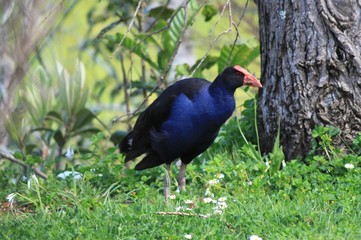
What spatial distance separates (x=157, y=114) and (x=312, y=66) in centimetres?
111

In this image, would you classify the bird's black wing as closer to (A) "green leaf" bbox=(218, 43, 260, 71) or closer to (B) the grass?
(B) the grass

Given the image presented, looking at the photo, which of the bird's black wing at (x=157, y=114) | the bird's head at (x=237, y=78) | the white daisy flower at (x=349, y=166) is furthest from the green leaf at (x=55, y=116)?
→ the white daisy flower at (x=349, y=166)

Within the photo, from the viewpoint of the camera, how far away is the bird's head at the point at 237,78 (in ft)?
16.7

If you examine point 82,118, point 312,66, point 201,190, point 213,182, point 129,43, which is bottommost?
point 82,118

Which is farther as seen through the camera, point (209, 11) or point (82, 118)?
point (82, 118)

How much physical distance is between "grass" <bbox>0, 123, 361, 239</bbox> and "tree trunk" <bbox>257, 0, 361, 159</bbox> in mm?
242

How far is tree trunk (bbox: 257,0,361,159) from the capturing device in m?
4.95

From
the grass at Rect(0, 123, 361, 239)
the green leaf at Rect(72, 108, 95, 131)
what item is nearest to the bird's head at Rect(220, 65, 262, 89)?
the grass at Rect(0, 123, 361, 239)

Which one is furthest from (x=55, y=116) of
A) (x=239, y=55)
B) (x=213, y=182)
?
(x=213, y=182)

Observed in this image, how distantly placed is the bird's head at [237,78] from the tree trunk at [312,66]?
23cm

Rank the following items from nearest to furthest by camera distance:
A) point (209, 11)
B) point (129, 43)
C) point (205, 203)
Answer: point (205, 203)
point (129, 43)
point (209, 11)

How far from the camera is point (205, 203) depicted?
4.39 meters

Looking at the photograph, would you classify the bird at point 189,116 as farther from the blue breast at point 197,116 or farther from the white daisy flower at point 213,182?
the white daisy flower at point 213,182

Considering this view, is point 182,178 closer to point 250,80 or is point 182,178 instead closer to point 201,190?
point 201,190
